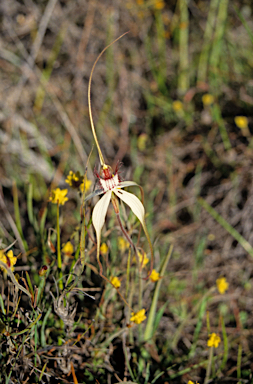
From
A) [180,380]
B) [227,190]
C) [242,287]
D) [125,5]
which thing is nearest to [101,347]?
[180,380]

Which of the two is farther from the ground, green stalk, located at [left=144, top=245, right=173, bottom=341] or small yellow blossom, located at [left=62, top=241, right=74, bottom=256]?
small yellow blossom, located at [left=62, top=241, right=74, bottom=256]

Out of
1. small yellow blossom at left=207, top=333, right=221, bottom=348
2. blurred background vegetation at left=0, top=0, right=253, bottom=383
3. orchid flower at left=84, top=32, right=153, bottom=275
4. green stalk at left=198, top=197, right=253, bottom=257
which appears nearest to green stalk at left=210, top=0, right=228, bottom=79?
blurred background vegetation at left=0, top=0, right=253, bottom=383

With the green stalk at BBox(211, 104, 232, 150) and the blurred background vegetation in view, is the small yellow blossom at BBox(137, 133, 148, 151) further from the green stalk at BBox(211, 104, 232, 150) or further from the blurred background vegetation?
the green stalk at BBox(211, 104, 232, 150)

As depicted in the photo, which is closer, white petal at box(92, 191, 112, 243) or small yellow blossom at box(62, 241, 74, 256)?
white petal at box(92, 191, 112, 243)

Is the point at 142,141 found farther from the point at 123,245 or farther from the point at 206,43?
the point at 123,245

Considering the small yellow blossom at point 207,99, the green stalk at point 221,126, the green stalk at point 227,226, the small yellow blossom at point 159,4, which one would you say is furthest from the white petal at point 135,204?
the small yellow blossom at point 159,4

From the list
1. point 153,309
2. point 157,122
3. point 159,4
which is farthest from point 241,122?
point 153,309

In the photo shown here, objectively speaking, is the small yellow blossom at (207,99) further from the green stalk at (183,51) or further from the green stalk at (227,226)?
the green stalk at (227,226)
